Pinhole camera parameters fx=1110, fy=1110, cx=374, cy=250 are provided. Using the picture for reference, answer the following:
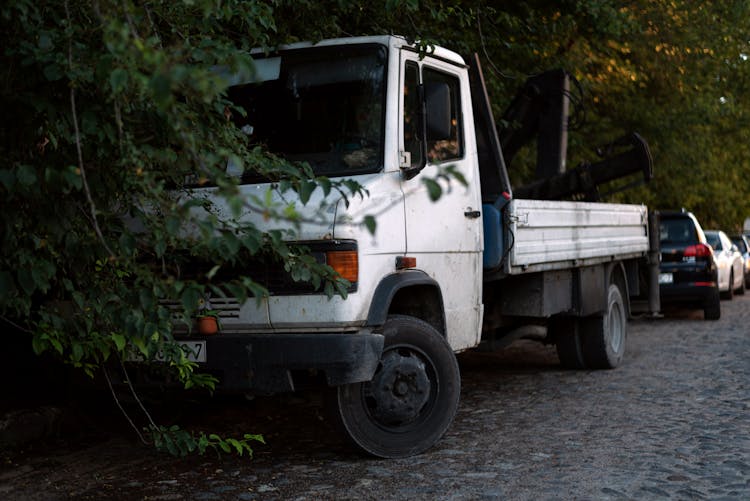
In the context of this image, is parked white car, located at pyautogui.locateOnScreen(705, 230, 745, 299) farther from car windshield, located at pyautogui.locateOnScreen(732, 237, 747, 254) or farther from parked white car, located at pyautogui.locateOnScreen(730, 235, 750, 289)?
car windshield, located at pyautogui.locateOnScreen(732, 237, 747, 254)

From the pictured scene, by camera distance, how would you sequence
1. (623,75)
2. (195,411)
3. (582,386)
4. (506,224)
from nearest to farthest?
(506,224) < (195,411) < (582,386) < (623,75)

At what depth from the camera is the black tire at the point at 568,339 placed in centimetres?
1038

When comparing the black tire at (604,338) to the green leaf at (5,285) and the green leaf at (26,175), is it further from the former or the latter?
the green leaf at (26,175)

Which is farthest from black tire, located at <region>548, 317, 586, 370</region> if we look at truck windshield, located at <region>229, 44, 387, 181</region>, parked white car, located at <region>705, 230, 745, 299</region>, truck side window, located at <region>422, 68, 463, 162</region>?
parked white car, located at <region>705, 230, 745, 299</region>

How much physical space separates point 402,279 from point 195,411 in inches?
108

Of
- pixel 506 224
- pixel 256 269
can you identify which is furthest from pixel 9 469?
pixel 506 224

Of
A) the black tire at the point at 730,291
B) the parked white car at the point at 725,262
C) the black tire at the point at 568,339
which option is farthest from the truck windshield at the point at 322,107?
the black tire at the point at 730,291

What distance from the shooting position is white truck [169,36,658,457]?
5875 mm

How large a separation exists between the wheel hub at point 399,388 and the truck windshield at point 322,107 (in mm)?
1111

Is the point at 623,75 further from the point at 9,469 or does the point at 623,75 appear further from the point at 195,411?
the point at 9,469

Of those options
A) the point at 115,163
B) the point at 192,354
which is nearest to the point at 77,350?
the point at 115,163

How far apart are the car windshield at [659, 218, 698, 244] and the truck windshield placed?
11.4 metres

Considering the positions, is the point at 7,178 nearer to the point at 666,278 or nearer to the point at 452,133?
the point at 452,133

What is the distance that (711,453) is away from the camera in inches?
251
